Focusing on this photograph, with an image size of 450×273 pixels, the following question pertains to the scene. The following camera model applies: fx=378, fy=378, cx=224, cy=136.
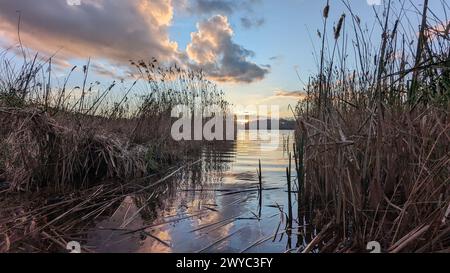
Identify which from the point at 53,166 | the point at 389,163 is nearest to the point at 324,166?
the point at 389,163

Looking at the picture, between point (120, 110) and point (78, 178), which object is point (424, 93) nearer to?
point (78, 178)

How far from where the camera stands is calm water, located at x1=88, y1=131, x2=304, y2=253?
2.82 meters

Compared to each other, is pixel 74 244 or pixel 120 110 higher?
pixel 120 110

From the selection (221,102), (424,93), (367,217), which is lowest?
(367,217)

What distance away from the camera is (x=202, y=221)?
345cm

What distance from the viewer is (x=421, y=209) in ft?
7.91

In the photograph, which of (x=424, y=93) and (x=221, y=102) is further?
(x=221, y=102)

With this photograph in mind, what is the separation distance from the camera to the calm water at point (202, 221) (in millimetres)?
2816

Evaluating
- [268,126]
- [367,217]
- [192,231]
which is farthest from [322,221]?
[268,126]

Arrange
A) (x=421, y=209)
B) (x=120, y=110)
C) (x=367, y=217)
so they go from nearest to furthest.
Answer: (x=421, y=209) → (x=367, y=217) → (x=120, y=110)

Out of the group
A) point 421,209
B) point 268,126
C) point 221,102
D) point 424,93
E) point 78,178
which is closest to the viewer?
point 421,209

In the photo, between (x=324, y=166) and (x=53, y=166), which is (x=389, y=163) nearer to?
(x=324, y=166)

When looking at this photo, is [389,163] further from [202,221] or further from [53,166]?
[53,166]

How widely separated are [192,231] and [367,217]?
1.38m
